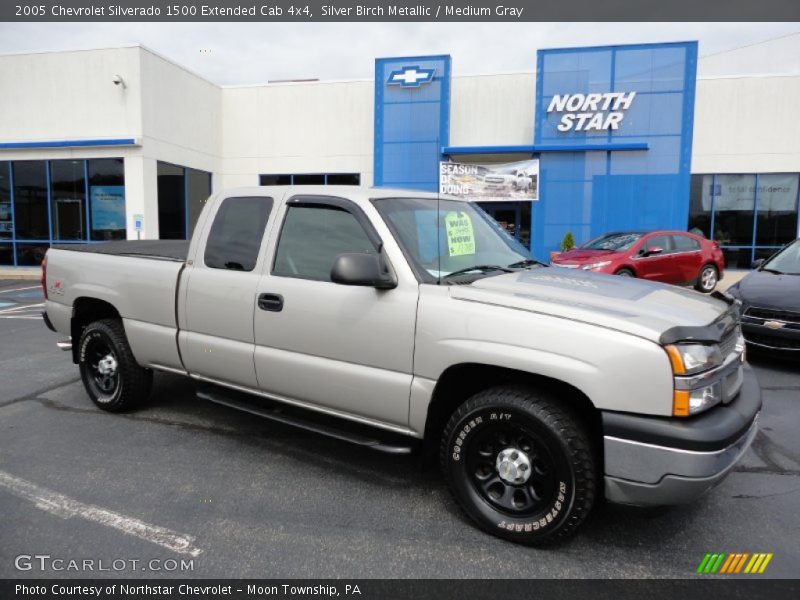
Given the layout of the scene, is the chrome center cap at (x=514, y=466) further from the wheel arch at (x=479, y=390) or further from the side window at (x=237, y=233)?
the side window at (x=237, y=233)

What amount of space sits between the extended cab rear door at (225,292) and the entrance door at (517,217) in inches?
626

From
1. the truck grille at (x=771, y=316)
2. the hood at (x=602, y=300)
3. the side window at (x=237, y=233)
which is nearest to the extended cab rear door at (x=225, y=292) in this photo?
the side window at (x=237, y=233)

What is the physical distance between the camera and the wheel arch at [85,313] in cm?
510

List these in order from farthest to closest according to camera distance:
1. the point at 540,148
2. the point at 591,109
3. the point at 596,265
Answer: the point at 540,148 → the point at 591,109 → the point at 596,265

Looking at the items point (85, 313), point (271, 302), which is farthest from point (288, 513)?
point (85, 313)

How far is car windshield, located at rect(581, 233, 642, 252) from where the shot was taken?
1291 centimetres

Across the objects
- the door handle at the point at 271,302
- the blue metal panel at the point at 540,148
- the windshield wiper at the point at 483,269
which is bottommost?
the door handle at the point at 271,302

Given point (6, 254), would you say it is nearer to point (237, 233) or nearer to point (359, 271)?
point (237, 233)

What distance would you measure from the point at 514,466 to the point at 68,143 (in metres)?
18.5

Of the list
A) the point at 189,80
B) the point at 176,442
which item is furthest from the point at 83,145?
the point at 176,442

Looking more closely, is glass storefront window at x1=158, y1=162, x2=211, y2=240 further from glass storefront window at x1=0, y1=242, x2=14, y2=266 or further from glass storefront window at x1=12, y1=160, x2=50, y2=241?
glass storefront window at x1=0, y1=242, x2=14, y2=266

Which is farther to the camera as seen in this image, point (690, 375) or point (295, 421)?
point (295, 421)

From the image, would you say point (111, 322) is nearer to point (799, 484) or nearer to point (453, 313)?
point (453, 313)

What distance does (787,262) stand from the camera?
7633 millimetres
